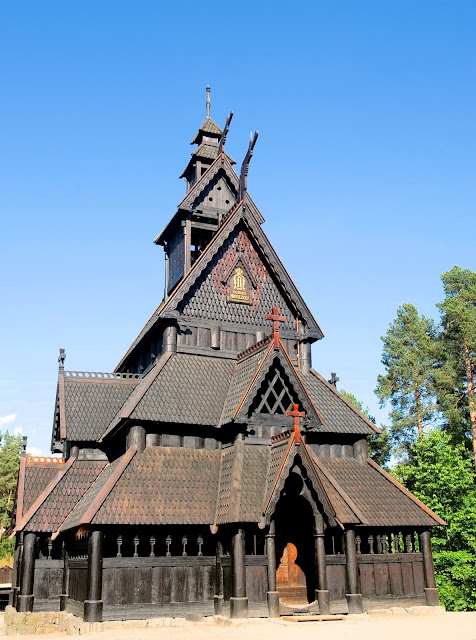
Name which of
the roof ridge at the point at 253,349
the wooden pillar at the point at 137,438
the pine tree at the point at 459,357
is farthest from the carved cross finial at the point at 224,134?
the pine tree at the point at 459,357

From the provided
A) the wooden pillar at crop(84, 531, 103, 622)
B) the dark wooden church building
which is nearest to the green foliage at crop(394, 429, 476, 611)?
the dark wooden church building

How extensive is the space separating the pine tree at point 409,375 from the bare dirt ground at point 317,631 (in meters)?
30.7

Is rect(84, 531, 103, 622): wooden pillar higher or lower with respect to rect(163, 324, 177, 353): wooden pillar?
lower

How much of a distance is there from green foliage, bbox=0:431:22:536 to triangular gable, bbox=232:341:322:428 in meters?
53.5

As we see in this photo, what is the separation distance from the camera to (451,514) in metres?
33.1

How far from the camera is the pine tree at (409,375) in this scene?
49.7 metres

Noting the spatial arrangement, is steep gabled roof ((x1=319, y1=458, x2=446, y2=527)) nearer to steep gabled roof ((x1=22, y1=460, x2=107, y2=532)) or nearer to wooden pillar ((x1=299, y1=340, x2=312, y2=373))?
wooden pillar ((x1=299, y1=340, x2=312, y2=373))

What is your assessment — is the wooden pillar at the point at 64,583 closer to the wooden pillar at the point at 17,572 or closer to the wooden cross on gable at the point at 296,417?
the wooden pillar at the point at 17,572

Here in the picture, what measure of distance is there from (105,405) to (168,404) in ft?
15.4

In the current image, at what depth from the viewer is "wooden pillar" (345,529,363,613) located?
20.2m

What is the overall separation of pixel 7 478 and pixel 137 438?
57327 millimetres

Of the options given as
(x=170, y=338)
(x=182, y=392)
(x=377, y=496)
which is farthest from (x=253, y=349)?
(x=377, y=496)

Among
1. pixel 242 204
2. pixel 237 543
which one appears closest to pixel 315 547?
pixel 237 543

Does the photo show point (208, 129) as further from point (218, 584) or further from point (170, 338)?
point (218, 584)
